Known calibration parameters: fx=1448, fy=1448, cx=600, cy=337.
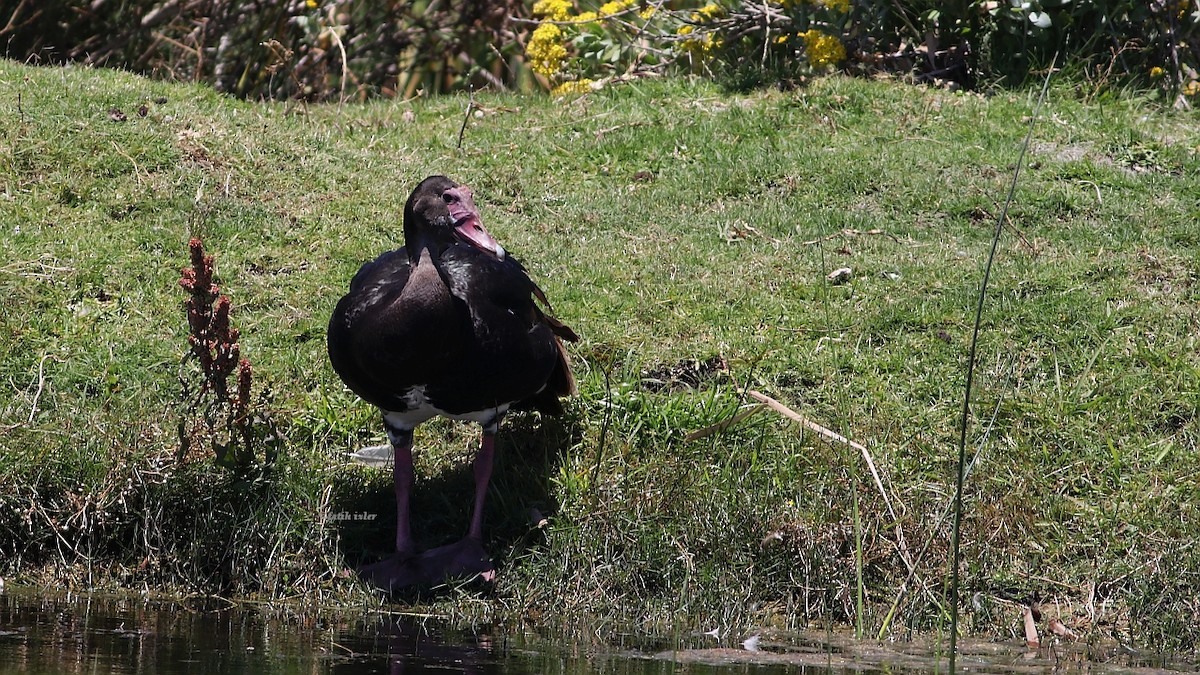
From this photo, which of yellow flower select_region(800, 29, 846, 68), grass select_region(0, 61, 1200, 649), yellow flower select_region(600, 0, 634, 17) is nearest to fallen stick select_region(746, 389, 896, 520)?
grass select_region(0, 61, 1200, 649)

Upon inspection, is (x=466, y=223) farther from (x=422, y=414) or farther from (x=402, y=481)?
(x=402, y=481)

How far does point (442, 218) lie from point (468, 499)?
1243 mm

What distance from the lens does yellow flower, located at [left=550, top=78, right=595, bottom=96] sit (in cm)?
980

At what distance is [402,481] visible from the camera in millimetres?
5348

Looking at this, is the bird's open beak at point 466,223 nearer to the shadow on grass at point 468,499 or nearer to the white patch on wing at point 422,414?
the white patch on wing at point 422,414

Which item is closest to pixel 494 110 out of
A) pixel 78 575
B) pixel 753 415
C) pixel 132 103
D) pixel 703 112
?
pixel 703 112

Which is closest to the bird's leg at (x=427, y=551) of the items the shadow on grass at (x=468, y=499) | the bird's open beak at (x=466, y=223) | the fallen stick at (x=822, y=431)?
the shadow on grass at (x=468, y=499)

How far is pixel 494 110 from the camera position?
955 centimetres

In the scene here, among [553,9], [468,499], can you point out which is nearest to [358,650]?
[468,499]

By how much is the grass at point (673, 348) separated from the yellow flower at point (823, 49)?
324 millimetres

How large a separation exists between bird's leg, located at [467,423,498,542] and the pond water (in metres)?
0.45

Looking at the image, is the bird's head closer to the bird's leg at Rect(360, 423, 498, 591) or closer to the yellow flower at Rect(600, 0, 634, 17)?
the bird's leg at Rect(360, 423, 498, 591)

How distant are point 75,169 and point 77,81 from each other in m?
1.41

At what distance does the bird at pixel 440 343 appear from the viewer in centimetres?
484
